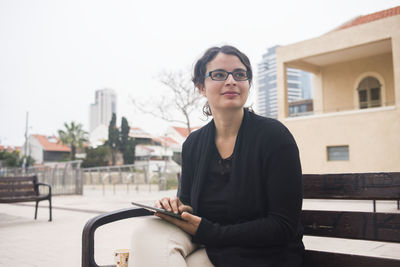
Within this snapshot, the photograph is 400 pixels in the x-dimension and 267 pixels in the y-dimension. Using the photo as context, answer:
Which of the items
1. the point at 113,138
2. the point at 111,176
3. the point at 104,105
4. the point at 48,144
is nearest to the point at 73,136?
the point at 113,138

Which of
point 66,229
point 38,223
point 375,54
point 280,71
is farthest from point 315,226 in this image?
point 375,54

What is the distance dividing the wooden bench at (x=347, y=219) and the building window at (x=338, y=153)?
Answer: 15.7 metres

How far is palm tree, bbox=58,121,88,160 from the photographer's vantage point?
62750mm

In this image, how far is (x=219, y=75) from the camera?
2.00 metres

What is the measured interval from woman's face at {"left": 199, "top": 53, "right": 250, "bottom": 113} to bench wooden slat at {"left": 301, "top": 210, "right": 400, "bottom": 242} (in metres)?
0.69

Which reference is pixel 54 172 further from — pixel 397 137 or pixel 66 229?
pixel 397 137

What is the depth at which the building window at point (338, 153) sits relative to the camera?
16516 millimetres

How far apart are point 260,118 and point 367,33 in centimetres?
1596

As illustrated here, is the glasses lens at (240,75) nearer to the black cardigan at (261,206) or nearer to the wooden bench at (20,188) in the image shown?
the black cardigan at (261,206)

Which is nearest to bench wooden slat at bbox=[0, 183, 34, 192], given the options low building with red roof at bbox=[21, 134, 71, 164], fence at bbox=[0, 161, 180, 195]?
fence at bbox=[0, 161, 180, 195]

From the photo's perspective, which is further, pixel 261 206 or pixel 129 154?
pixel 129 154

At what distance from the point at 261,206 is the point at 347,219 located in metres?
0.42

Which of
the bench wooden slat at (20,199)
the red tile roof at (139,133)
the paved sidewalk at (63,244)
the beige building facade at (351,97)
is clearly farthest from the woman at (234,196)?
the red tile roof at (139,133)

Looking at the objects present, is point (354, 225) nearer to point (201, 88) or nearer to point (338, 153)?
point (201, 88)
